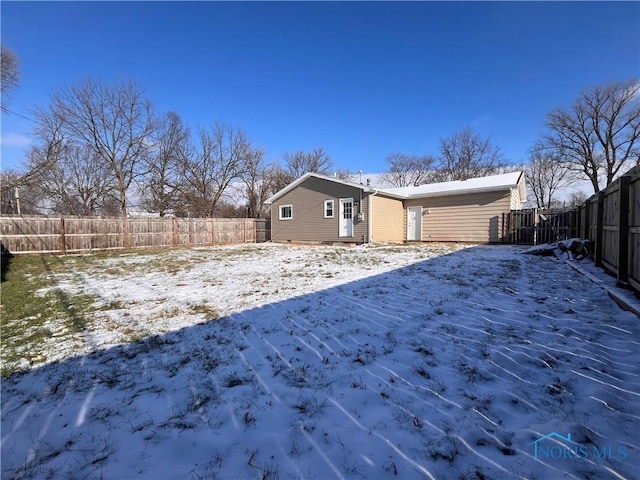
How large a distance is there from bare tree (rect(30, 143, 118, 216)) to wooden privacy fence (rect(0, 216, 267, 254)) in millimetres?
13582

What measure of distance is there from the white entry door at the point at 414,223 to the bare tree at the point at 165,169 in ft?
68.3

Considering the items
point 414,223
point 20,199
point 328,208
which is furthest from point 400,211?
point 20,199

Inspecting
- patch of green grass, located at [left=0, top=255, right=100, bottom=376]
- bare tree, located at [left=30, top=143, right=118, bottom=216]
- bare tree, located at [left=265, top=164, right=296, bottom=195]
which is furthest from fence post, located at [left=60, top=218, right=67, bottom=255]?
A: bare tree, located at [left=265, top=164, right=296, bottom=195]

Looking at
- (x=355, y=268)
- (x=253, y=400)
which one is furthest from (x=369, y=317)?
(x=355, y=268)

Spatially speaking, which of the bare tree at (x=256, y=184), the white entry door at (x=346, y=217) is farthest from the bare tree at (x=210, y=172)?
the white entry door at (x=346, y=217)

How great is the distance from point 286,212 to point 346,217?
15.6 feet

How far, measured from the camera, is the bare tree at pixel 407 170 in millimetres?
37375

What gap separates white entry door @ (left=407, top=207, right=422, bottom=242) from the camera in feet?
52.4

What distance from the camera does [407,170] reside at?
129ft

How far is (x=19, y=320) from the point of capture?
4117mm

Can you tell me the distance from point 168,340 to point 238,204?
98.3ft

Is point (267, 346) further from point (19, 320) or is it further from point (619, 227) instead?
point (619, 227)

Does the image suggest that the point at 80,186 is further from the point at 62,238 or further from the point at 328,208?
the point at 328,208

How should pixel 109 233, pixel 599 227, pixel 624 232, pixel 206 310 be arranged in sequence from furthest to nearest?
pixel 109 233 < pixel 599 227 < pixel 206 310 < pixel 624 232
